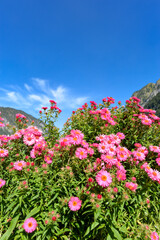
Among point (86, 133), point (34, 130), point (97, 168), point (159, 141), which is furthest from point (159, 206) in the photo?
point (34, 130)

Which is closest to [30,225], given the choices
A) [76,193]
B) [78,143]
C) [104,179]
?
[76,193]

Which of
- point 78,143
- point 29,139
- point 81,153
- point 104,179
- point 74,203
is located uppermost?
point 29,139

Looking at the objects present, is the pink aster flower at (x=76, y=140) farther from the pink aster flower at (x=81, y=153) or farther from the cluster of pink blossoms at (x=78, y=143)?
the pink aster flower at (x=81, y=153)

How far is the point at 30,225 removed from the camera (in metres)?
2.21

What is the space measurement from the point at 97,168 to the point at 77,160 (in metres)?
0.44

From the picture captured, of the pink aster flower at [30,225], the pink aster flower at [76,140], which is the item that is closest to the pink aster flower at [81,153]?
the pink aster flower at [76,140]

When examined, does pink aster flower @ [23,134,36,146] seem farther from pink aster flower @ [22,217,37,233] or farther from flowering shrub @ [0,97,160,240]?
pink aster flower @ [22,217,37,233]

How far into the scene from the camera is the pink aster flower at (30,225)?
2.16 meters

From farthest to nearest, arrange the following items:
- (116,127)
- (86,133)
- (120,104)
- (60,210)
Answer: (120,104)
(116,127)
(86,133)
(60,210)

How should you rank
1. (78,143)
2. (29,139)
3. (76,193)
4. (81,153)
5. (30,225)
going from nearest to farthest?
(30,225), (76,193), (81,153), (78,143), (29,139)

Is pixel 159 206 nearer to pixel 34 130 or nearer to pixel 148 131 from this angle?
pixel 148 131

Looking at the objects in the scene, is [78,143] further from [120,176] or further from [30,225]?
[30,225]

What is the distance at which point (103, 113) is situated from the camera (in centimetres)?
410

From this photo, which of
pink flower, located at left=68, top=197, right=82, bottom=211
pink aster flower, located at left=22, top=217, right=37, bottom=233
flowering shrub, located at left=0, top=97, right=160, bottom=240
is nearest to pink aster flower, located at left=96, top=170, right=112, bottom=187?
flowering shrub, located at left=0, top=97, right=160, bottom=240
